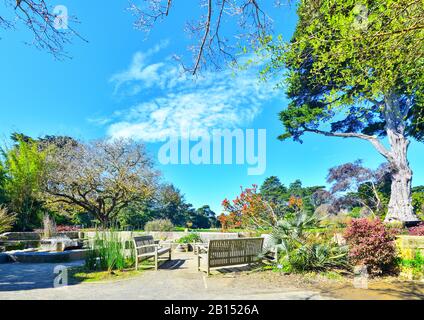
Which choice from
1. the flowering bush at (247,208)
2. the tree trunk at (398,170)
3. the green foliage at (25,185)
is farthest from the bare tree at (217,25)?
the green foliage at (25,185)

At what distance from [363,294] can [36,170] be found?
71.2 ft

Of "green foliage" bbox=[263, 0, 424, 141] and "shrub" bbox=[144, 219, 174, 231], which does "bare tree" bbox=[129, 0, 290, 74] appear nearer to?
"green foliage" bbox=[263, 0, 424, 141]

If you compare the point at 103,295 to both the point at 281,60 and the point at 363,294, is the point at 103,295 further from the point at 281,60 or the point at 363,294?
the point at 281,60

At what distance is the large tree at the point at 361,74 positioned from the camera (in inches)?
172

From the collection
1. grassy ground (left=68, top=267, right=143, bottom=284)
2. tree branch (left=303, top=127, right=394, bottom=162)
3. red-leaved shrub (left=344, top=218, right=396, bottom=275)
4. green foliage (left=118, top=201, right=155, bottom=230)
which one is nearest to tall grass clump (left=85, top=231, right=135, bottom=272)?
grassy ground (left=68, top=267, right=143, bottom=284)

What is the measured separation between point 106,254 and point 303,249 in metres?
4.61

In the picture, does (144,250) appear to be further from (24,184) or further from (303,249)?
(24,184)

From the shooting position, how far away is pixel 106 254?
23.1ft

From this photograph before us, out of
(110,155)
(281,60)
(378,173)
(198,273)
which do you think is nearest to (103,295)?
(198,273)

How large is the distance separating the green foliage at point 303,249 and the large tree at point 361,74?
9.37ft

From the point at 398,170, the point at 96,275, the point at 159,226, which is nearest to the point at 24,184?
the point at 159,226

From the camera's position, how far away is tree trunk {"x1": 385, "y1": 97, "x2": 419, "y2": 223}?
1559cm

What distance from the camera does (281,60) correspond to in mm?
5055

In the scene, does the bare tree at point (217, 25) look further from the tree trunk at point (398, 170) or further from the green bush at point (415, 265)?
the tree trunk at point (398, 170)
